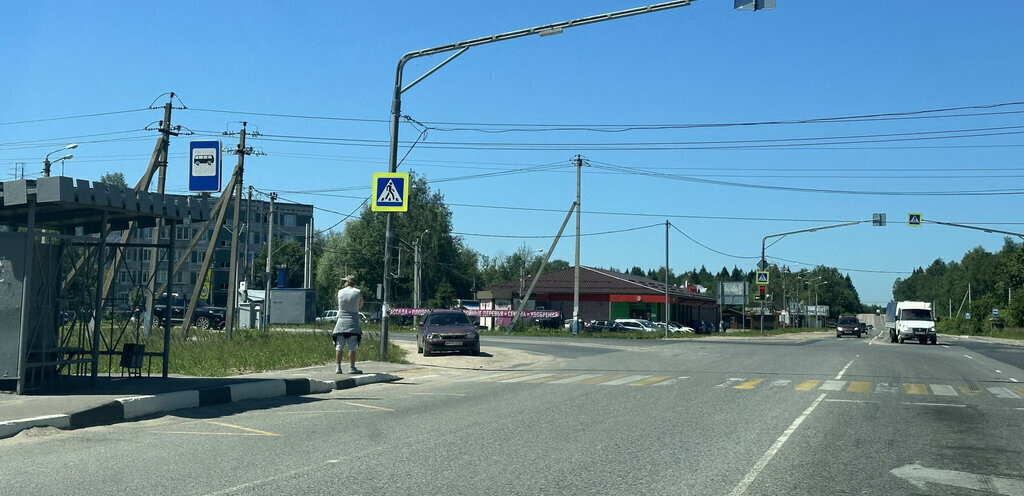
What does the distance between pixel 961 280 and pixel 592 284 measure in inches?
4742

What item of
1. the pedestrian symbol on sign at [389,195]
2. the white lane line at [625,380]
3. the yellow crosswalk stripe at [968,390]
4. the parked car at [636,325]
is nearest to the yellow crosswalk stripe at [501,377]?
the white lane line at [625,380]

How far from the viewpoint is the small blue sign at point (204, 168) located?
15.4 metres

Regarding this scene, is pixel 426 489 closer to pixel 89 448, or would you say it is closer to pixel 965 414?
pixel 89 448

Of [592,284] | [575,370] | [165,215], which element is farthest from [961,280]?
[165,215]

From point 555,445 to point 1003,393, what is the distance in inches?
440

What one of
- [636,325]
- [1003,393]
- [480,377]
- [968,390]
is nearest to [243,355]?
[480,377]

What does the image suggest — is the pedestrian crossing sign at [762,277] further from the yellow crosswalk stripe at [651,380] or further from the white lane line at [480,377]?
the white lane line at [480,377]

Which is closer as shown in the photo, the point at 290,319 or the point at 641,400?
the point at 641,400

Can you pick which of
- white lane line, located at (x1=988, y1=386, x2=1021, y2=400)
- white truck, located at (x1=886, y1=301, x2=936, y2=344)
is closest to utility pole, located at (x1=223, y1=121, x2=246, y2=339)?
white lane line, located at (x1=988, y1=386, x2=1021, y2=400)

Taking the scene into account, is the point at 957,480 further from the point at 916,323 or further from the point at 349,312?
the point at 916,323

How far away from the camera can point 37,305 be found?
12930mm

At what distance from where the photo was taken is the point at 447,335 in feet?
85.4

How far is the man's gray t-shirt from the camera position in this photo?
17.0 meters

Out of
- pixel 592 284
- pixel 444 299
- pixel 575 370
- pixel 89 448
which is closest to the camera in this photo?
pixel 89 448
